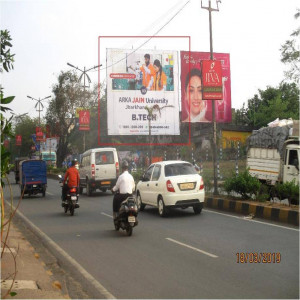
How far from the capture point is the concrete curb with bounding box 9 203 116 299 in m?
5.86

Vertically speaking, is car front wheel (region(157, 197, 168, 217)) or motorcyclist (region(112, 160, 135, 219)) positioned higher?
motorcyclist (region(112, 160, 135, 219))

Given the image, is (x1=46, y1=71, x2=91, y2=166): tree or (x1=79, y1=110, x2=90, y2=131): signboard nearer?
(x1=79, y1=110, x2=90, y2=131): signboard

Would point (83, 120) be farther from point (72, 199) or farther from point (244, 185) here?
point (244, 185)

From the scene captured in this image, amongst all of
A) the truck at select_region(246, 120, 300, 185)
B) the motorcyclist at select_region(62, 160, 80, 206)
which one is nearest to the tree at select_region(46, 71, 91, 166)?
the truck at select_region(246, 120, 300, 185)

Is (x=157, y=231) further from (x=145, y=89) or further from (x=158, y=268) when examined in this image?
(x=145, y=89)

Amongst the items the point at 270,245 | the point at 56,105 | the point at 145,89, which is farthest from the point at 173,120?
the point at 270,245

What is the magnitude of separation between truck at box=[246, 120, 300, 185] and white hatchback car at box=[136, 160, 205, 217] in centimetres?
329

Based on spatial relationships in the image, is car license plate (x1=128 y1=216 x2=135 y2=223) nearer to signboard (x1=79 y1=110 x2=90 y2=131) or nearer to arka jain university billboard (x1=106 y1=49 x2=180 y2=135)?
signboard (x1=79 y1=110 x2=90 y2=131)

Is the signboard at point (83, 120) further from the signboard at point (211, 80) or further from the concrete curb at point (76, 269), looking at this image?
the concrete curb at point (76, 269)

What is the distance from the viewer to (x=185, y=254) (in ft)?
26.1

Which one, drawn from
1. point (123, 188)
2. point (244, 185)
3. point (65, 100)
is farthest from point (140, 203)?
point (65, 100)

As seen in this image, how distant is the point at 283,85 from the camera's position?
174 ft

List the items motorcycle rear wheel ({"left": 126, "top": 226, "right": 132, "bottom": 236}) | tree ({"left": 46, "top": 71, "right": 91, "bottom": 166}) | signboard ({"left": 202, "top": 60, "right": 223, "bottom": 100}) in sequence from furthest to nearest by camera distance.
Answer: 1. tree ({"left": 46, "top": 71, "right": 91, "bottom": 166})
2. signboard ({"left": 202, "top": 60, "right": 223, "bottom": 100})
3. motorcycle rear wheel ({"left": 126, "top": 226, "right": 132, "bottom": 236})

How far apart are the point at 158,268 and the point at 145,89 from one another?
29661mm
